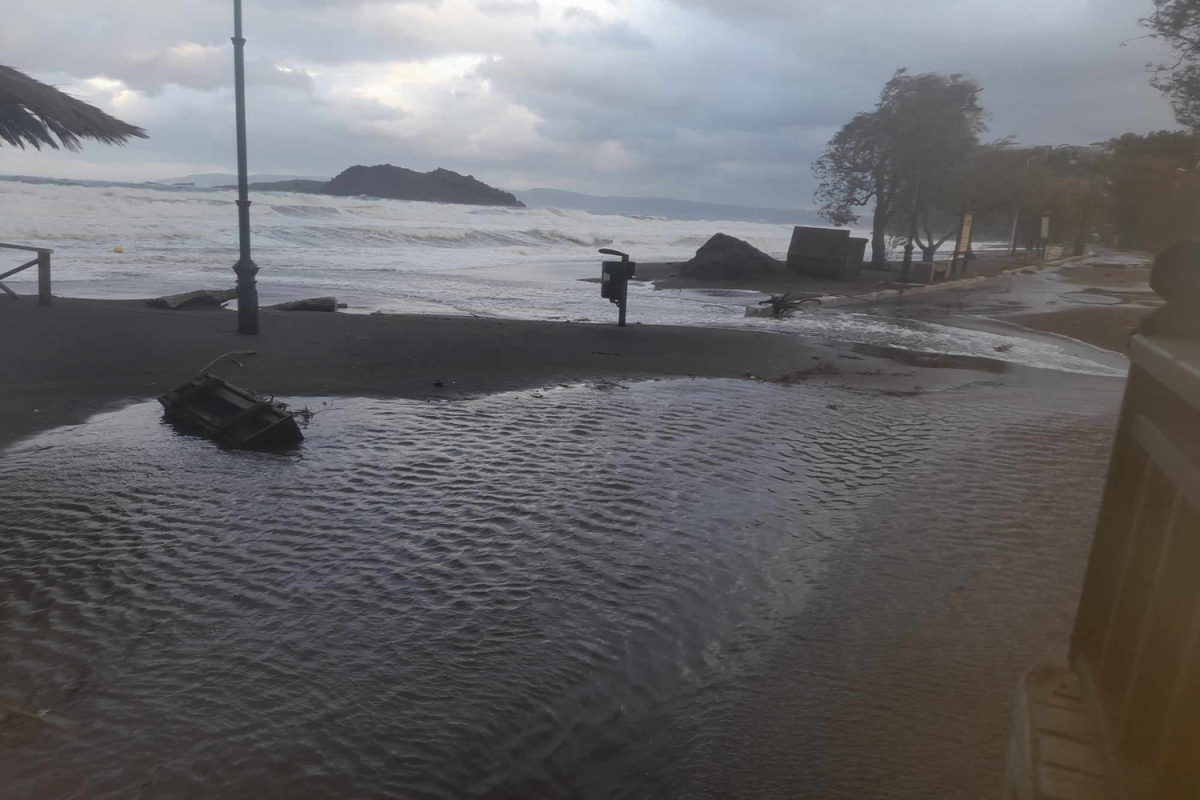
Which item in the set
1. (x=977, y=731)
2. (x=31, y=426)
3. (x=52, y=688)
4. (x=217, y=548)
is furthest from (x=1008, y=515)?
(x=31, y=426)

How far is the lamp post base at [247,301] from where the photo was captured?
11.4m

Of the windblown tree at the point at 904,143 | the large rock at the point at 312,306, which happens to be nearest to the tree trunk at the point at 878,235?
the windblown tree at the point at 904,143

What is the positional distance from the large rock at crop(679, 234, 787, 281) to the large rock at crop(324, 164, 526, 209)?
84615mm

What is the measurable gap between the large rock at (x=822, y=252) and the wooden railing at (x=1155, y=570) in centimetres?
2918

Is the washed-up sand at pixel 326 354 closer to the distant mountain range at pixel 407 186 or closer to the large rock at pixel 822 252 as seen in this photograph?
the large rock at pixel 822 252

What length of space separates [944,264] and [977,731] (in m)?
29.9

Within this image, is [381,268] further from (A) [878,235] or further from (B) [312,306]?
(A) [878,235]

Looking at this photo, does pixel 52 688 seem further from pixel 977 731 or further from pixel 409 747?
pixel 977 731

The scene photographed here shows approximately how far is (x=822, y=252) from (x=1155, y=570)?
98.0 ft

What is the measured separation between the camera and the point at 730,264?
29406 mm

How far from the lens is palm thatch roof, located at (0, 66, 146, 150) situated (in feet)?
28.8

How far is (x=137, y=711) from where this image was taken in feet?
10.9

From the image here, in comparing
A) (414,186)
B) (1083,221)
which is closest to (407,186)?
(414,186)

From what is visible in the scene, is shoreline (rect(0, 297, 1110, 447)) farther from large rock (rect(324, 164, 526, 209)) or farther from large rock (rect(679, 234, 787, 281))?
large rock (rect(324, 164, 526, 209))
